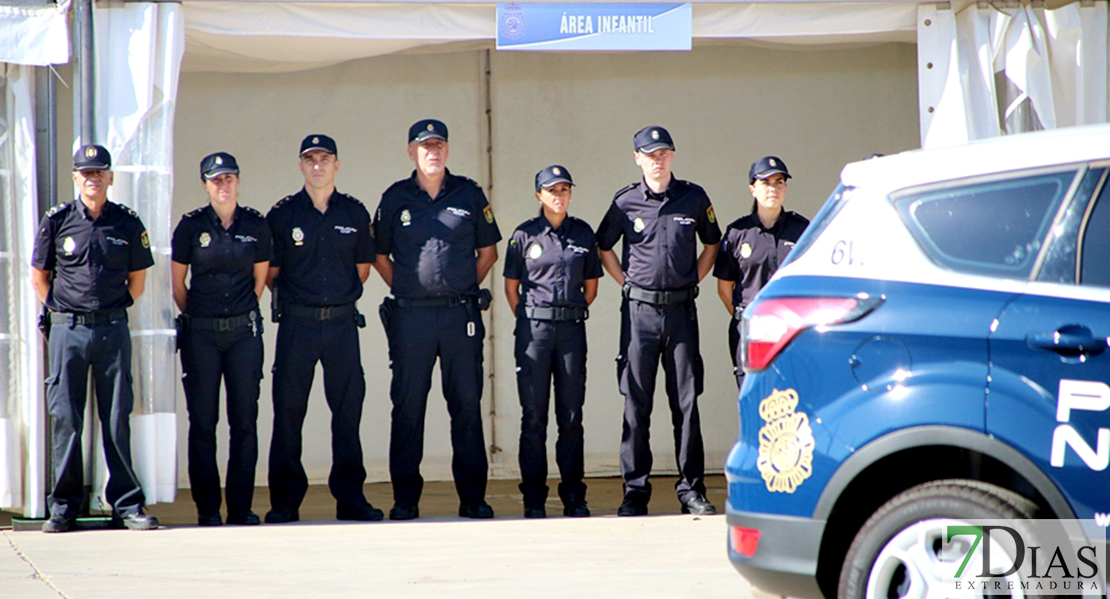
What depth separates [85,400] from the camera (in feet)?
21.2

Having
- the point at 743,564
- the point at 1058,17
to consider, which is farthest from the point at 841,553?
the point at 1058,17

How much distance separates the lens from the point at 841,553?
3.54m

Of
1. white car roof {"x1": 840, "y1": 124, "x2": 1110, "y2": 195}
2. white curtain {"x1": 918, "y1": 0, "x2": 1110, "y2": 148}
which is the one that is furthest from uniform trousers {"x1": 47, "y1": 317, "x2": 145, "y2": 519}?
white curtain {"x1": 918, "y1": 0, "x2": 1110, "y2": 148}

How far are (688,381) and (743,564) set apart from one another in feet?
11.4

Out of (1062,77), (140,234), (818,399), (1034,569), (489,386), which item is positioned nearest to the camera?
(1034,569)

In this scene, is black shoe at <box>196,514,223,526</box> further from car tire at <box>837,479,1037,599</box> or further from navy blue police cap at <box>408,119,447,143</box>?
car tire at <box>837,479,1037,599</box>

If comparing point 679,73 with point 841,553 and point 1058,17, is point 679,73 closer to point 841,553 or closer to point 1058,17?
point 1058,17

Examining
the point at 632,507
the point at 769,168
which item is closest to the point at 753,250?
the point at 769,168

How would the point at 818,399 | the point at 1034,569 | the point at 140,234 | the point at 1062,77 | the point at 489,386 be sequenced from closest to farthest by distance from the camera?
the point at 1034,569, the point at 818,399, the point at 140,234, the point at 1062,77, the point at 489,386

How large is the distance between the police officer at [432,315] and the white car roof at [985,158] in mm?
3547

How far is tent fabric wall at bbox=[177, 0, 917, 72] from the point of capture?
676 cm

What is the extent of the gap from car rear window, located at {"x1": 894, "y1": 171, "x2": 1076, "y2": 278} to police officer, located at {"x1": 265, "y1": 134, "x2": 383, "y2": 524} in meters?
4.07

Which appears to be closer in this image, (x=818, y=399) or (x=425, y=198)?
(x=818, y=399)

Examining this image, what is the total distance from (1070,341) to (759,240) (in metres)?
3.96
